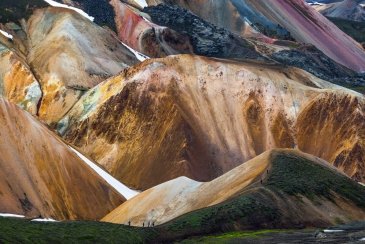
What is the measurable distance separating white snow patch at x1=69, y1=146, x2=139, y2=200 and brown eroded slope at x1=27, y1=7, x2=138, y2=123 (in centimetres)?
2055

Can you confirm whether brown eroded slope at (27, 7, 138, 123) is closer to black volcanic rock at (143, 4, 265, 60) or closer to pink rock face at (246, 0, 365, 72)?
black volcanic rock at (143, 4, 265, 60)

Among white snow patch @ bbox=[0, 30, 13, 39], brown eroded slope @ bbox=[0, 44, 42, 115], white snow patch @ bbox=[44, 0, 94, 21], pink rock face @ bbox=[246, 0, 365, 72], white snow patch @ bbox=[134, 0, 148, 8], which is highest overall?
white snow patch @ bbox=[44, 0, 94, 21]

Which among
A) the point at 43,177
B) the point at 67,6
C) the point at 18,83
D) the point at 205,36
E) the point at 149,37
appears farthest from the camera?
the point at 205,36

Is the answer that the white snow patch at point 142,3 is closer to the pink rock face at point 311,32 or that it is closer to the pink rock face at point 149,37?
the pink rock face at point 149,37

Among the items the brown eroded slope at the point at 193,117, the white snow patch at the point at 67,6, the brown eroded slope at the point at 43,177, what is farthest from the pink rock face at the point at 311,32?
the brown eroded slope at the point at 43,177

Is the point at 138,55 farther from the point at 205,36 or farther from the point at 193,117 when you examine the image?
the point at 193,117

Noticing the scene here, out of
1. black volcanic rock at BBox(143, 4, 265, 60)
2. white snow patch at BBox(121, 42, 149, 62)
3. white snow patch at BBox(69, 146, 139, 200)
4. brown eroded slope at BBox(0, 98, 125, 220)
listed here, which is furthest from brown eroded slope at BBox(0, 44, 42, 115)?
black volcanic rock at BBox(143, 4, 265, 60)

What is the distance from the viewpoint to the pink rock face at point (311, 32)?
595ft

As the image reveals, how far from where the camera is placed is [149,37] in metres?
137

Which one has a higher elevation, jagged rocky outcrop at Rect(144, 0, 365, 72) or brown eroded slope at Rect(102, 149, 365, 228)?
brown eroded slope at Rect(102, 149, 365, 228)

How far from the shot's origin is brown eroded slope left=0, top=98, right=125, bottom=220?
237 feet

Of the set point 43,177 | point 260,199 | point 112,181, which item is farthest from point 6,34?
point 260,199

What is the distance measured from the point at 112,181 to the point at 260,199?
33.0 m

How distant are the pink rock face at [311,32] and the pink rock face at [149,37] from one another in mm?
42288
